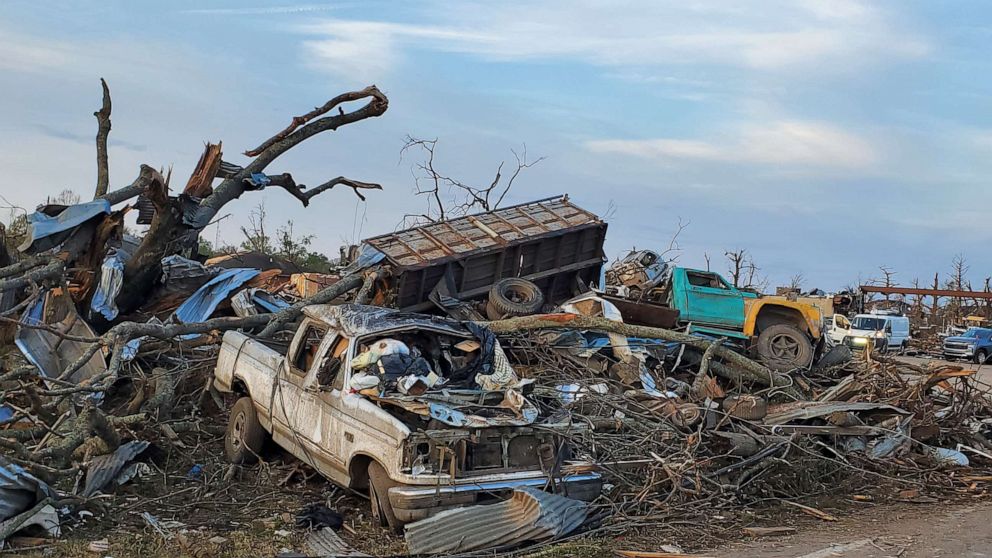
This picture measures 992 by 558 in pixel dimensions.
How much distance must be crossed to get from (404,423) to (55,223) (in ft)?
26.2

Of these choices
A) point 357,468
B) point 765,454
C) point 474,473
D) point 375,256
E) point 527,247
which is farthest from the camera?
point 527,247

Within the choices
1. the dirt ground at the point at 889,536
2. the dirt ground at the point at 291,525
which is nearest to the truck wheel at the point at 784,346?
the dirt ground at the point at 291,525

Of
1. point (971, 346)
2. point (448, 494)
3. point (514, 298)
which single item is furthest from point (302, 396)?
point (971, 346)

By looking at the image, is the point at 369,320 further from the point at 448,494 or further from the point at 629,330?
the point at 629,330

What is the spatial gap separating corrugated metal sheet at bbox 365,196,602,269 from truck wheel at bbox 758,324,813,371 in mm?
3637

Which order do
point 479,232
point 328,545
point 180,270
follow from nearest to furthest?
point 328,545, point 180,270, point 479,232

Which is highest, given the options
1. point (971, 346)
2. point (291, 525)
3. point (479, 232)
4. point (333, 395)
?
point (479, 232)

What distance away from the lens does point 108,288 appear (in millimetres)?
13422

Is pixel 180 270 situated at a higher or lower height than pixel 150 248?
lower

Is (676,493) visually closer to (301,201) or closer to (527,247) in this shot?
(527,247)

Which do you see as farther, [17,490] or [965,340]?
[965,340]

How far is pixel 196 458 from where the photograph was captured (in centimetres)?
959

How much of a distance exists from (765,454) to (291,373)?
15.7 ft

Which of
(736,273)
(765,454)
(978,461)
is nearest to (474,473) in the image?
(765,454)
